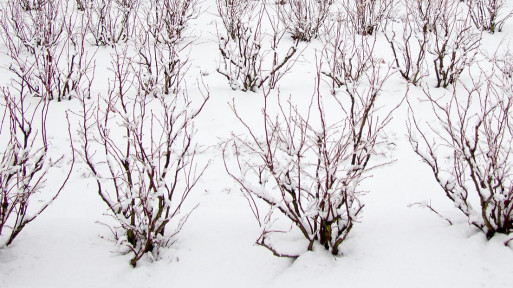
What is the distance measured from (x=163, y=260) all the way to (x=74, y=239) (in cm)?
71

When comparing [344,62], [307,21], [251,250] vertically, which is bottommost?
[251,250]

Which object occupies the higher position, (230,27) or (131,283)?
(230,27)

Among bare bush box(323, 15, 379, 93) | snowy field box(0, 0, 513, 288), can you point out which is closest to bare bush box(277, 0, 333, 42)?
bare bush box(323, 15, 379, 93)

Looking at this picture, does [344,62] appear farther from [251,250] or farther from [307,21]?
[307,21]

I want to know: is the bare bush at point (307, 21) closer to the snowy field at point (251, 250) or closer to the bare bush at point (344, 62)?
the bare bush at point (344, 62)

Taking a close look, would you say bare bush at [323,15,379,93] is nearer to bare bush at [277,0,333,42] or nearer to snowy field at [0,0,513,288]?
bare bush at [277,0,333,42]

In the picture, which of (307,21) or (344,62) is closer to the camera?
(344,62)

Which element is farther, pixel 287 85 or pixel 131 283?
pixel 287 85

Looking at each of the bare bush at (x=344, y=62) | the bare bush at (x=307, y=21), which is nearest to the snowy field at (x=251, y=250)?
the bare bush at (x=344, y=62)

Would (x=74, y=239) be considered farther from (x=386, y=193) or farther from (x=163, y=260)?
(x=386, y=193)

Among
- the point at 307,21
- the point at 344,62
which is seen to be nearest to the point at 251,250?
the point at 344,62

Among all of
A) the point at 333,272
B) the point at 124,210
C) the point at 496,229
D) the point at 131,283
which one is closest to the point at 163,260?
the point at 131,283

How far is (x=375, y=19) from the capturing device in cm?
712

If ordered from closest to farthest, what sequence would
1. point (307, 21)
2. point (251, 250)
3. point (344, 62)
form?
point (251, 250) → point (344, 62) → point (307, 21)
